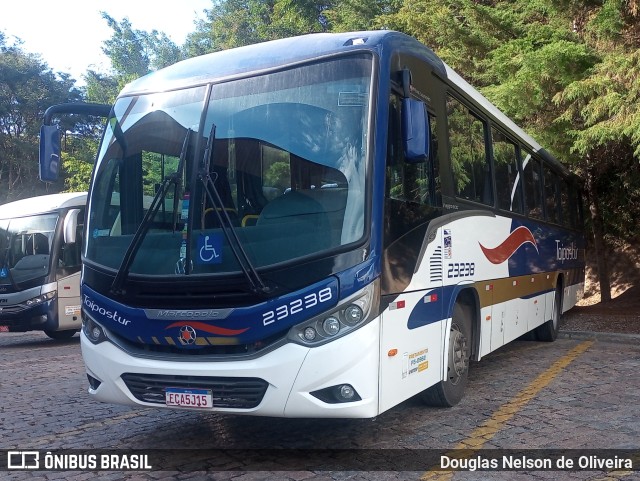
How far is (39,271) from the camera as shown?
13.5 meters

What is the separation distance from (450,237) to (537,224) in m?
4.37

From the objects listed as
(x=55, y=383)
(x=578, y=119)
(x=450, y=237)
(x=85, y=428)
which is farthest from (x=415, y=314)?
(x=578, y=119)

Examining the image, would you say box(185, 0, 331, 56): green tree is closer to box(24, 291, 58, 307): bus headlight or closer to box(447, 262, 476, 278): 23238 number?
Result: box(24, 291, 58, 307): bus headlight

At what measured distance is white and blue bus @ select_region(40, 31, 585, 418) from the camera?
4672 mm

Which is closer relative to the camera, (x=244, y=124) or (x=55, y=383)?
(x=244, y=124)

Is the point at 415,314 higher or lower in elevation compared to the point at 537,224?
lower

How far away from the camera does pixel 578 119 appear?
12.8 m

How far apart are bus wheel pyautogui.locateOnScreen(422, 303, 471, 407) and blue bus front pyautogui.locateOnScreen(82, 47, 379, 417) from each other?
177 cm

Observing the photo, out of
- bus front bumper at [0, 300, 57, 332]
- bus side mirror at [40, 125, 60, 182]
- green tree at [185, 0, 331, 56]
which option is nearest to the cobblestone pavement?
bus side mirror at [40, 125, 60, 182]

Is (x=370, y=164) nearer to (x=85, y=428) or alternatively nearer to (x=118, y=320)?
(x=118, y=320)

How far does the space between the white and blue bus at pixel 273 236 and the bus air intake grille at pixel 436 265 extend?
0.09 ft

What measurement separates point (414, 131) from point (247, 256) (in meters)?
1.55

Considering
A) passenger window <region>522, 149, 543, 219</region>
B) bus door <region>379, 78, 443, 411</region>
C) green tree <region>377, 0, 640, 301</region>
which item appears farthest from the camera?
green tree <region>377, 0, 640, 301</region>

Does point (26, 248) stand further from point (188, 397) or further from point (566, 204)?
point (566, 204)
